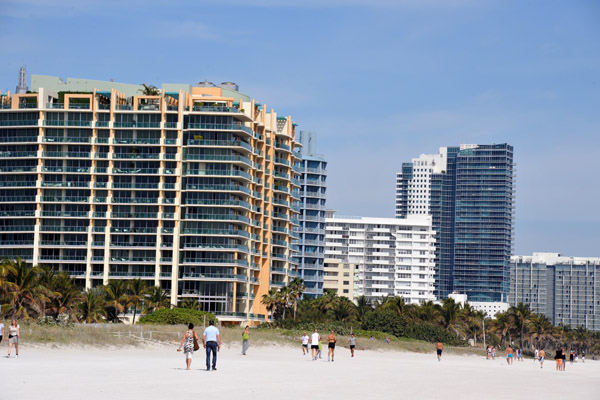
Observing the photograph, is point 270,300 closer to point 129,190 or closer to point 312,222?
point 129,190

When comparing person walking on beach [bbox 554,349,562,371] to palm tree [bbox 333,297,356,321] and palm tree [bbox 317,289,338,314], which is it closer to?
palm tree [bbox 333,297,356,321]

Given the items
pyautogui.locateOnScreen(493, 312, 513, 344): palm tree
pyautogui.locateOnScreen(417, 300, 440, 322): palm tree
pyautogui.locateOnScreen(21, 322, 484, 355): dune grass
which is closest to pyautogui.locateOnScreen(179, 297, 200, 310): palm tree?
pyautogui.locateOnScreen(21, 322, 484, 355): dune grass

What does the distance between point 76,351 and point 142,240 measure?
248 feet

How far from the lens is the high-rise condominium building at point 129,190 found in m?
125

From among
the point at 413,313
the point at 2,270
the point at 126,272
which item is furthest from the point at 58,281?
the point at 413,313

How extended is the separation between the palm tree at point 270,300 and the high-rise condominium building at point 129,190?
586 cm

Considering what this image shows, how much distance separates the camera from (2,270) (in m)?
83.6

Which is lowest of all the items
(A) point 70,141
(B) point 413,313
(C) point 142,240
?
(B) point 413,313

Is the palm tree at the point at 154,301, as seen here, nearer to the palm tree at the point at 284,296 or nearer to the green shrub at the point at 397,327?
the palm tree at the point at 284,296

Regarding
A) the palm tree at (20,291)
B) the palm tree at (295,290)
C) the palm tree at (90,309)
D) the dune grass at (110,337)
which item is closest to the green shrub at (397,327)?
the palm tree at (295,290)

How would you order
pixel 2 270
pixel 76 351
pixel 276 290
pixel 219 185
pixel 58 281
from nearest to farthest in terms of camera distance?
1. pixel 76 351
2. pixel 2 270
3. pixel 58 281
4. pixel 219 185
5. pixel 276 290

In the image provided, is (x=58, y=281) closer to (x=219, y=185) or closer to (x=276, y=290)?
(x=219, y=185)

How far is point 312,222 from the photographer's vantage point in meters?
188

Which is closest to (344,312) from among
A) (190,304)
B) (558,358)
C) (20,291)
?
(190,304)
